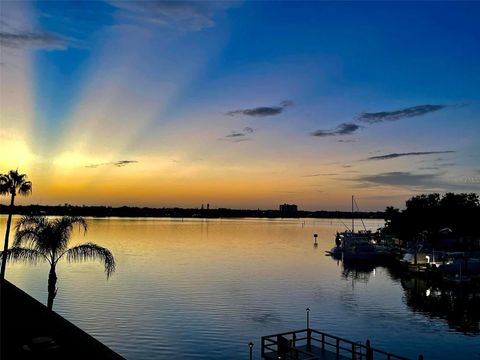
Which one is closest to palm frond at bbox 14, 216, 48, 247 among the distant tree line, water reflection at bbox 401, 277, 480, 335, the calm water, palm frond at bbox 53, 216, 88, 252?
palm frond at bbox 53, 216, 88, 252

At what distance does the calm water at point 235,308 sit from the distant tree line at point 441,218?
3489 cm

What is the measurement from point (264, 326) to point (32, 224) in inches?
875

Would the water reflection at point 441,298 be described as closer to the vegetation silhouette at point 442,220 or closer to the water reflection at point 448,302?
the water reflection at point 448,302

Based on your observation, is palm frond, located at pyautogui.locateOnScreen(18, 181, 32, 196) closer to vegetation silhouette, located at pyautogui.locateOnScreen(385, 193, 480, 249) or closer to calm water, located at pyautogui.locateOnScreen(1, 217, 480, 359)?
A: calm water, located at pyautogui.locateOnScreen(1, 217, 480, 359)

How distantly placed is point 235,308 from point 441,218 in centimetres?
8124

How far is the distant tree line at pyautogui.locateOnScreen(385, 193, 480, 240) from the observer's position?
4390 inches

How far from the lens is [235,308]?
168 feet

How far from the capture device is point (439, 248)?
121 m

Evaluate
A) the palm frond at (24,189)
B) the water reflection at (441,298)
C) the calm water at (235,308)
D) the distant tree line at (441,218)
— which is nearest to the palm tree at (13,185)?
the palm frond at (24,189)

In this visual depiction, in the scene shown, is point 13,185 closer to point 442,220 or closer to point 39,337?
point 39,337

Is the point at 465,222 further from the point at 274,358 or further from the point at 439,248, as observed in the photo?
the point at 274,358

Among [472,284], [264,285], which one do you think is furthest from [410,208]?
[264,285]

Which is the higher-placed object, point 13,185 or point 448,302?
point 13,185

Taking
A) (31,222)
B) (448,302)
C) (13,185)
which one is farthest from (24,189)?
(448,302)
